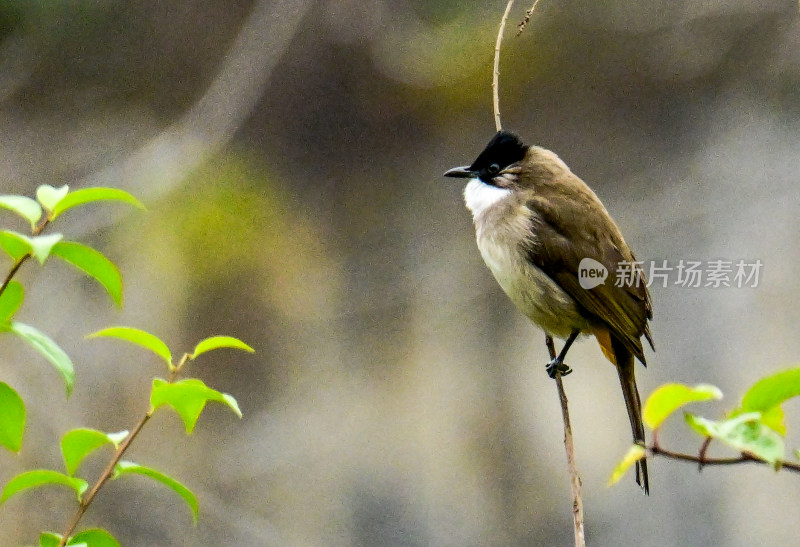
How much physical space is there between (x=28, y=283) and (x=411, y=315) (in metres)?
1.74

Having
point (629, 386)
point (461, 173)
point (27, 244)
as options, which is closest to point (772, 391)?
point (27, 244)

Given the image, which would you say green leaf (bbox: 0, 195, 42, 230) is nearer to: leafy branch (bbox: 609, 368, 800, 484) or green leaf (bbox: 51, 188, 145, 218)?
green leaf (bbox: 51, 188, 145, 218)

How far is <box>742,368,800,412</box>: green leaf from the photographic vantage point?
84cm

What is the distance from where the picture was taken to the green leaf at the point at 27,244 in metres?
0.87

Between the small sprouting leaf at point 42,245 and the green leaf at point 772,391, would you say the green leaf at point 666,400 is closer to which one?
the green leaf at point 772,391

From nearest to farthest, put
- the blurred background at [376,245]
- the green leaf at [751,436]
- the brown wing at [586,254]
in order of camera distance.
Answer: the green leaf at [751,436] → the brown wing at [586,254] → the blurred background at [376,245]

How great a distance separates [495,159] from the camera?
2.71m

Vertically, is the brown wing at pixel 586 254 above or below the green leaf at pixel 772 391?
above

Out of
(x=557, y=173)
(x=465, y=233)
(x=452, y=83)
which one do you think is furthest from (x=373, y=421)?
(x=557, y=173)

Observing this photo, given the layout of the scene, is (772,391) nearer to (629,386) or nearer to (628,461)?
(628,461)

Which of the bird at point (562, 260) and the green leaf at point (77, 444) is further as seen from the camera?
the bird at point (562, 260)

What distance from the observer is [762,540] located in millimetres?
3916

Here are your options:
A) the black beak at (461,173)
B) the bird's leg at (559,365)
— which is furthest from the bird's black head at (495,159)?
the bird's leg at (559,365)

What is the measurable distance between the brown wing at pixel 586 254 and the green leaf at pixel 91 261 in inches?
66.6
